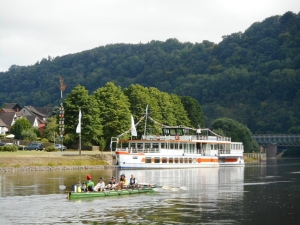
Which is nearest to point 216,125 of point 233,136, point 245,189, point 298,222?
point 233,136

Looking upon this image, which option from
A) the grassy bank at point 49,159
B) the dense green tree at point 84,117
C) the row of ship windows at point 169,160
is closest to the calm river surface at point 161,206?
the grassy bank at point 49,159

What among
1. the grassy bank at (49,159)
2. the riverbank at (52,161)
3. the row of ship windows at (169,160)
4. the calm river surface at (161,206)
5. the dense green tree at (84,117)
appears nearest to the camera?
the calm river surface at (161,206)

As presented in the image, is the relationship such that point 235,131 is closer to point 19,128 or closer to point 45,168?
point 19,128

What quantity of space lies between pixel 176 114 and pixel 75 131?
46022mm

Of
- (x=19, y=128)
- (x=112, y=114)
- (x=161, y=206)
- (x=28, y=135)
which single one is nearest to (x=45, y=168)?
(x=112, y=114)

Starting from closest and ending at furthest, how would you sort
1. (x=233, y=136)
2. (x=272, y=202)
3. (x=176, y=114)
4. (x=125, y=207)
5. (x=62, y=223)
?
(x=62, y=223), (x=125, y=207), (x=272, y=202), (x=176, y=114), (x=233, y=136)

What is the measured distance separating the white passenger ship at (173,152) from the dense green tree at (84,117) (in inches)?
218

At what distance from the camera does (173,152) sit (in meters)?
121

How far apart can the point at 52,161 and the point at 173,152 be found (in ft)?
88.5

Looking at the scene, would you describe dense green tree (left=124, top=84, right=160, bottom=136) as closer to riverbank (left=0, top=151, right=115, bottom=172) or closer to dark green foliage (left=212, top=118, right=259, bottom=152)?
riverbank (left=0, top=151, right=115, bottom=172)

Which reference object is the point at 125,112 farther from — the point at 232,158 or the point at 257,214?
the point at 257,214

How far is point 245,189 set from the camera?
7069cm

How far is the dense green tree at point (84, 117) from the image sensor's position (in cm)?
12500

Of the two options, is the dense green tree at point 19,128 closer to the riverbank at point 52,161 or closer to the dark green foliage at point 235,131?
the riverbank at point 52,161
